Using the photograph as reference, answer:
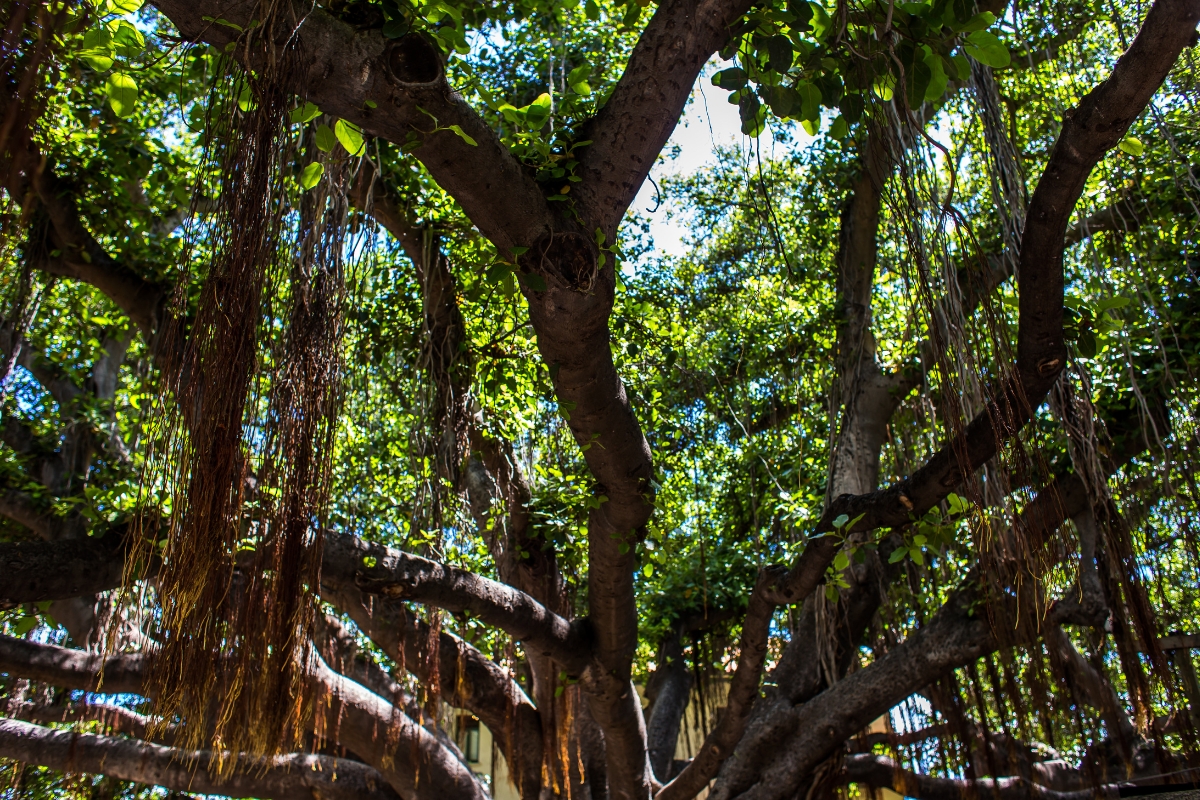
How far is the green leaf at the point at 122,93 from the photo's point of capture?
1645mm

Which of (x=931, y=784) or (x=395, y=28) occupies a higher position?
(x=395, y=28)

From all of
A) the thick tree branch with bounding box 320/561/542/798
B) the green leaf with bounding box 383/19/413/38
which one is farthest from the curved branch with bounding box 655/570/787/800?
the green leaf with bounding box 383/19/413/38

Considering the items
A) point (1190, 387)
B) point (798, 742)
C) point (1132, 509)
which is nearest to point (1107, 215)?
point (1190, 387)

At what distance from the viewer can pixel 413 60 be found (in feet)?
4.79

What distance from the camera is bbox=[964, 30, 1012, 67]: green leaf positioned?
1599mm

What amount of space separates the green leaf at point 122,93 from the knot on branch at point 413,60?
0.62m

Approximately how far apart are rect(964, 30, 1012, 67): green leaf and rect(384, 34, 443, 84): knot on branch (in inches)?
40.8

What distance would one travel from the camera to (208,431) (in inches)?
47.5

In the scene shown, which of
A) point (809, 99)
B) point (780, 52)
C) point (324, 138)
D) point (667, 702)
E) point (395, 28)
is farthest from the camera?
point (667, 702)

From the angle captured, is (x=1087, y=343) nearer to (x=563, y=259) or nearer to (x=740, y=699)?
(x=563, y=259)

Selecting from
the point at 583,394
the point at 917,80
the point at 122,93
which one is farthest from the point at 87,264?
the point at 917,80

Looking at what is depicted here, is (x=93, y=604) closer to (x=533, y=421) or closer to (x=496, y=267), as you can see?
(x=533, y=421)

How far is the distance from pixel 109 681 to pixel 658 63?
2.90m

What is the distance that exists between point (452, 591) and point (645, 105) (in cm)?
153
